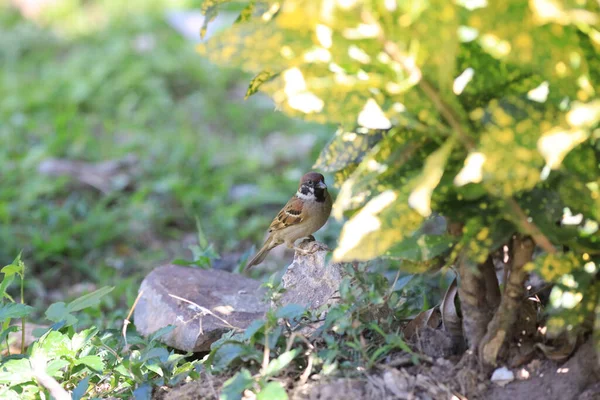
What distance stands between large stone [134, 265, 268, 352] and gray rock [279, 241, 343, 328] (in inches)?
8.0

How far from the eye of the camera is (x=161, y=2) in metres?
10.2

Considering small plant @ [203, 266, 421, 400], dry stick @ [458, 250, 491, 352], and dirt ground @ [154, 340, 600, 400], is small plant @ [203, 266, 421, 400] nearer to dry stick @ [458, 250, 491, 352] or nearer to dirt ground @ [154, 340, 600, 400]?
dirt ground @ [154, 340, 600, 400]

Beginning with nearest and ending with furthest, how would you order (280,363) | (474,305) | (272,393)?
1. (272,393)
2. (280,363)
3. (474,305)

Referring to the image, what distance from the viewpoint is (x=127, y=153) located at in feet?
23.4

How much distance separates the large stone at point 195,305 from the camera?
332cm

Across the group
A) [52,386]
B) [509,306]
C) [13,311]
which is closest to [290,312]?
[509,306]

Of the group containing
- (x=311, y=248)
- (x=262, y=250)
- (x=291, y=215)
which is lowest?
(x=262, y=250)

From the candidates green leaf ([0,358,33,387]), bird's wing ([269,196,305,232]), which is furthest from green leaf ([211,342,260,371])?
bird's wing ([269,196,305,232])

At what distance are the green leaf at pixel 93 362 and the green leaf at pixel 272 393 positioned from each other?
770 mm

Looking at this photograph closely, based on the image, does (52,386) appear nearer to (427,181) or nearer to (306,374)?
(306,374)

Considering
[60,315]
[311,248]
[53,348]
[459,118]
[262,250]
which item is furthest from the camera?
[262,250]

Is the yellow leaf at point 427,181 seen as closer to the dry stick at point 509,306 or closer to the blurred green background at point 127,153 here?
the dry stick at point 509,306

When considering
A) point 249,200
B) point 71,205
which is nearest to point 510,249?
point 249,200

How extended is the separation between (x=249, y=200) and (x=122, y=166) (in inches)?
50.8
